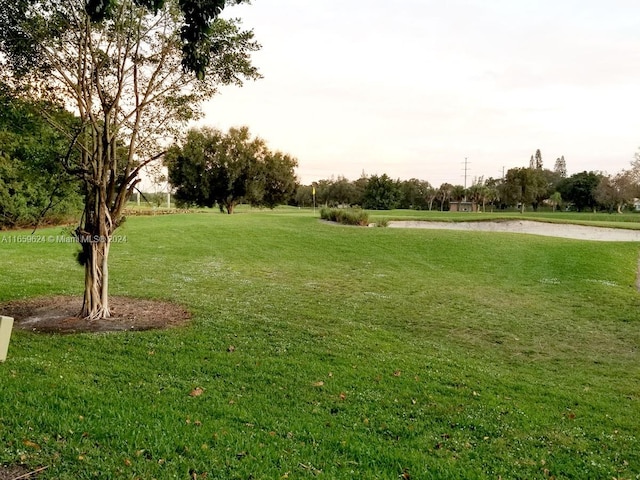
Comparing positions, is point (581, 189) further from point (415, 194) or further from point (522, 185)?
point (415, 194)

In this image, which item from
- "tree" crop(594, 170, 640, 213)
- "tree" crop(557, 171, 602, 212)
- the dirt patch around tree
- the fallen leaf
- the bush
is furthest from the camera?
"tree" crop(557, 171, 602, 212)

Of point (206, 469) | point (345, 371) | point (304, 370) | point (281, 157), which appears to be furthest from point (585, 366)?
point (281, 157)

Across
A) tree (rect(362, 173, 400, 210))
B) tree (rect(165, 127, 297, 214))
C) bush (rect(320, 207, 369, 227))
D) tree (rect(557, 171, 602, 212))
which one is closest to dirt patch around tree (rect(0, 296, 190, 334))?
bush (rect(320, 207, 369, 227))

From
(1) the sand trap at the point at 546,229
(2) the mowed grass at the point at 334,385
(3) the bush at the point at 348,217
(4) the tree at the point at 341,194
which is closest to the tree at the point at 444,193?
(4) the tree at the point at 341,194

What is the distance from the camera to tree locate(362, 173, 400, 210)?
74125 millimetres

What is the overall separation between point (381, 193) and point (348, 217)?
158ft

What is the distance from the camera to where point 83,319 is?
751cm

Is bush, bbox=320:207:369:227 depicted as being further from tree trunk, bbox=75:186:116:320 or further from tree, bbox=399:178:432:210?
tree, bbox=399:178:432:210

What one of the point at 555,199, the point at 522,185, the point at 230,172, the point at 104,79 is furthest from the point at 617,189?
the point at 104,79

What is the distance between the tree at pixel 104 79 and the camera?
709cm

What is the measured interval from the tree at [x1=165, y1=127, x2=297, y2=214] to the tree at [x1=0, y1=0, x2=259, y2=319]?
108 feet

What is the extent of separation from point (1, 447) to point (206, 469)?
1.56 metres

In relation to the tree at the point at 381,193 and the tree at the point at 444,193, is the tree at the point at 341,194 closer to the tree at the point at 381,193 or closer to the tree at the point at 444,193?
the tree at the point at 381,193

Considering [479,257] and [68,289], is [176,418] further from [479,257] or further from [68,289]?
[479,257]
